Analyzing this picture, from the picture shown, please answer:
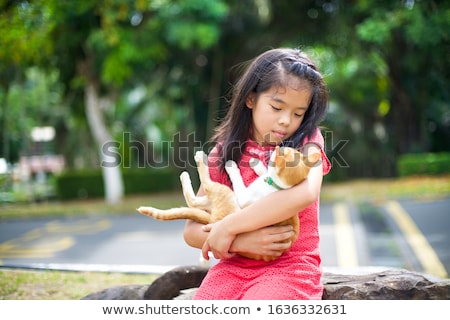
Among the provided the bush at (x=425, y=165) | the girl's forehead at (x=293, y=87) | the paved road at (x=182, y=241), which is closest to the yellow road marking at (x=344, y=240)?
the paved road at (x=182, y=241)

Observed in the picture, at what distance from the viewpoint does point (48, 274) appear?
2.72m

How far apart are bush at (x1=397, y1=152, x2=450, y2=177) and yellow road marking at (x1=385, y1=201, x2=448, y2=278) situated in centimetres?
323

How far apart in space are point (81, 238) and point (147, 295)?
13.7ft

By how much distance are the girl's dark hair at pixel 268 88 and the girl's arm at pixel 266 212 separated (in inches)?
5.3

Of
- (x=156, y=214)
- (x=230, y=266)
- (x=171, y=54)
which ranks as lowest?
(x=230, y=266)

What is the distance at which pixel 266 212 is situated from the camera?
5.12ft

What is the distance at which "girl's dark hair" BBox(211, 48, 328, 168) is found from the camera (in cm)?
167

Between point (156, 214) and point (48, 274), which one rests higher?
point (156, 214)

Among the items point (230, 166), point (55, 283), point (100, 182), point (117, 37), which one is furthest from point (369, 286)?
point (100, 182)

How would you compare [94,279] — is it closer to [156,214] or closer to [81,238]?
[156,214]

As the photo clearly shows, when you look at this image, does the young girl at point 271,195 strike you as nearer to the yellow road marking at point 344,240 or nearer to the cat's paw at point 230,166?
the cat's paw at point 230,166

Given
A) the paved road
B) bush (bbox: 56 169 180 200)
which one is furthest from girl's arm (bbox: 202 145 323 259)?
bush (bbox: 56 169 180 200)

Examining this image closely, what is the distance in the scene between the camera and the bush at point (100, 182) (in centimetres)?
1224
